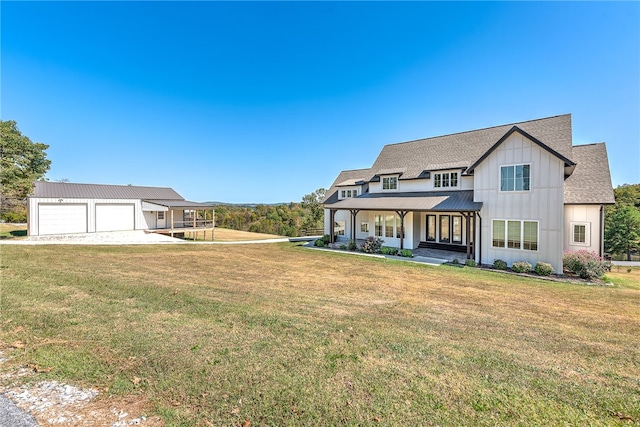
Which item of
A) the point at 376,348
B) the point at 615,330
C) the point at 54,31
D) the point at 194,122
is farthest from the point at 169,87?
the point at 615,330

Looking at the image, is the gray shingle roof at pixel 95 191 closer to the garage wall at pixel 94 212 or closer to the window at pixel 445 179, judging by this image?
the garage wall at pixel 94 212

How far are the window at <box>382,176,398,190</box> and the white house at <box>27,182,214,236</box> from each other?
1857 cm

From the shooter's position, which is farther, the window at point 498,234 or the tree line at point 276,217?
the tree line at point 276,217

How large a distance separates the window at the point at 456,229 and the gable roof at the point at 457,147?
11.1 feet

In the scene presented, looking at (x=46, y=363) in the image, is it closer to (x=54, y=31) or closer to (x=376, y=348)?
(x=376, y=348)

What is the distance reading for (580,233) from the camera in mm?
14281

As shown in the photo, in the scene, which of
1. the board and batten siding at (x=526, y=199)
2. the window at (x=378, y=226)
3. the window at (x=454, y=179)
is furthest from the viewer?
the window at (x=378, y=226)

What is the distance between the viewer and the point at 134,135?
29.0 metres

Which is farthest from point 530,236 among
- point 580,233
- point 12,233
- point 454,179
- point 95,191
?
point 12,233

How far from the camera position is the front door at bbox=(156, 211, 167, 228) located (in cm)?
2875

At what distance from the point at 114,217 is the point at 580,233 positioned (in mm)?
36124

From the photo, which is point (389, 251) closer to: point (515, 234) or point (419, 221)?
point (419, 221)

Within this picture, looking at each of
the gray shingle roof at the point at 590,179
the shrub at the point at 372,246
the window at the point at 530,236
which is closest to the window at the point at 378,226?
the shrub at the point at 372,246

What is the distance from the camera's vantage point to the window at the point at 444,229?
1795cm
